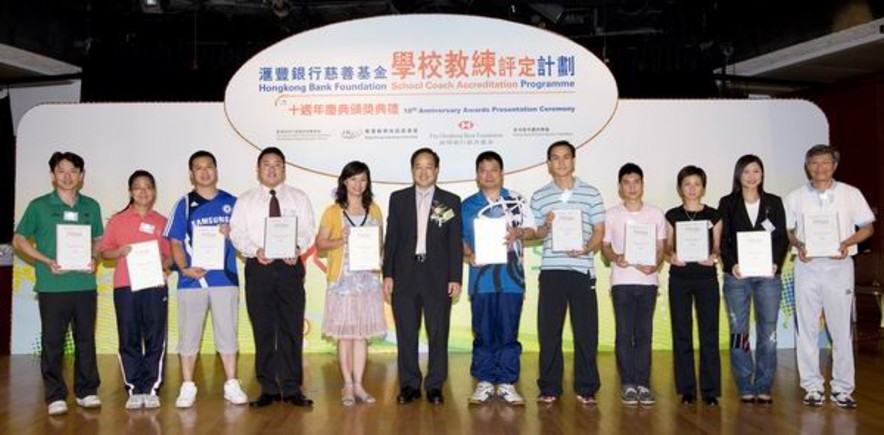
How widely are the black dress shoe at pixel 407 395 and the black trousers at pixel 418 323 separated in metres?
0.02

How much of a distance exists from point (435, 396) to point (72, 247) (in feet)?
6.83

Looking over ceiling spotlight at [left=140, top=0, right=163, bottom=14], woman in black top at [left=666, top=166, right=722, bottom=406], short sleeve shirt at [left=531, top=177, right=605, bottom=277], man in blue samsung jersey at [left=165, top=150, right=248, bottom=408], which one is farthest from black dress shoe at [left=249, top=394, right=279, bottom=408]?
ceiling spotlight at [left=140, top=0, right=163, bottom=14]

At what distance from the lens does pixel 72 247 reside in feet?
14.6

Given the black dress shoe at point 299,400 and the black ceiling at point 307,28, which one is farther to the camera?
the black ceiling at point 307,28

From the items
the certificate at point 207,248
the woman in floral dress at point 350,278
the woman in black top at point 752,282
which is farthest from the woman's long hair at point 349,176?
the woman in black top at point 752,282

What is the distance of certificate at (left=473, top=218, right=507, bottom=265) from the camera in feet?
14.9

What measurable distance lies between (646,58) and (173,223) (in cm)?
589

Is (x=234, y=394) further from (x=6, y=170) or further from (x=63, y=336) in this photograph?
(x=6, y=170)

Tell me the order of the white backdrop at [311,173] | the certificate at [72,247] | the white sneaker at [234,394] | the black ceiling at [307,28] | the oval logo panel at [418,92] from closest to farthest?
the certificate at [72,247] → the white sneaker at [234,394] → the oval logo panel at [418,92] → the white backdrop at [311,173] → the black ceiling at [307,28]


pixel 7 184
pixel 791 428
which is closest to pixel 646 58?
pixel 791 428

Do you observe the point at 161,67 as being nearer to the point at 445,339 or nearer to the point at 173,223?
the point at 173,223

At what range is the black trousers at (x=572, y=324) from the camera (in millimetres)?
4559

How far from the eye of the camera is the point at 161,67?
353 inches

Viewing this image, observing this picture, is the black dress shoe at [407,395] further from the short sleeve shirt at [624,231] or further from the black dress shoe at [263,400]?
the short sleeve shirt at [624,231]
